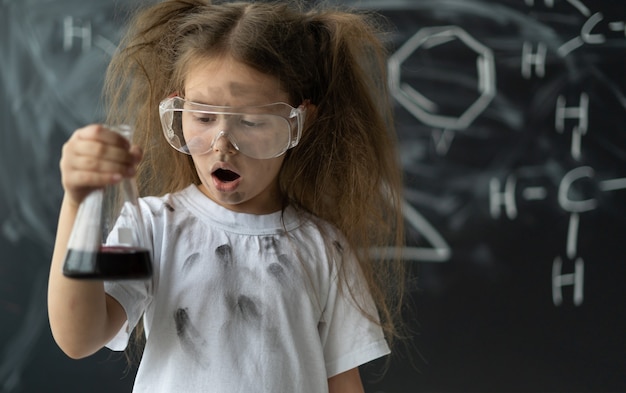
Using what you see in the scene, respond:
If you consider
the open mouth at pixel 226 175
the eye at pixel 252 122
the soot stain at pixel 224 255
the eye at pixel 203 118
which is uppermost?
the eye at pixel 203 118

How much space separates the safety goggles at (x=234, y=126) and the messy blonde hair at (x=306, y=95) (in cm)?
7

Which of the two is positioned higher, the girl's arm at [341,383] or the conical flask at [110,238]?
the conical flask at [110,238]

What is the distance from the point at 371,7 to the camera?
2037 millimetres

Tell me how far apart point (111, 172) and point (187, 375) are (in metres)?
0.32

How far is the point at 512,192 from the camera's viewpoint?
6.83 ft

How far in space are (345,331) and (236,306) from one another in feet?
0.62

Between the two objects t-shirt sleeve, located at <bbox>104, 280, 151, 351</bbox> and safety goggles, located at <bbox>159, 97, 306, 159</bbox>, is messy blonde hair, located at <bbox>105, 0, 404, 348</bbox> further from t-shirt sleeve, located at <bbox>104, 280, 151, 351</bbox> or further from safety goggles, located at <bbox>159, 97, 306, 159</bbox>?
t-shirt sleeve, located at <bbox>104, 280, 151, 351</bbox>

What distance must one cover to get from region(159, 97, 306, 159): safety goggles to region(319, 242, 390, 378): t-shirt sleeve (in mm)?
211

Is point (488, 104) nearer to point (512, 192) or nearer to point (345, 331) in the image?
point (512, 192)

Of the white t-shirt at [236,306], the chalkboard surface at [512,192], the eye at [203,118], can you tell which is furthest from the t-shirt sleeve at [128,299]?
the chalkboard surface at [512,192]

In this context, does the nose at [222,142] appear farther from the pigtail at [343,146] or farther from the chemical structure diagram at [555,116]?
the chemical structure diagram at [555,116]

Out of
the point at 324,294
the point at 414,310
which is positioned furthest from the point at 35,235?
the point at 324,294

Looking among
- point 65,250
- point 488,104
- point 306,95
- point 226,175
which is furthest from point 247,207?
point 488,104

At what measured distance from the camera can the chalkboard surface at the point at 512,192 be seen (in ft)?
6.75
